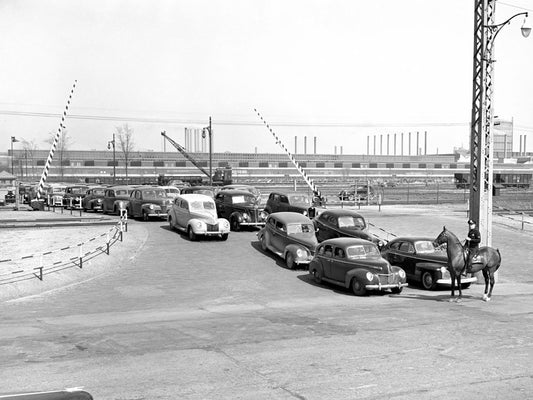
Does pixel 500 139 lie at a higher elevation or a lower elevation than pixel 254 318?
higher

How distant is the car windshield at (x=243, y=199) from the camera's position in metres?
29.8

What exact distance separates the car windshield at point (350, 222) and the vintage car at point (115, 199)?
15.6 metres

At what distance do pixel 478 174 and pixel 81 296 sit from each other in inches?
556

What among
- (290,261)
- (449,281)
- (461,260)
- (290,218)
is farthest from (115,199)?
(461,260)

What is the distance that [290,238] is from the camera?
22.2m

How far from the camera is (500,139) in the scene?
164500 mm

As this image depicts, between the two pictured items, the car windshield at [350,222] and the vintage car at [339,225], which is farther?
the car windshield at [350,222]

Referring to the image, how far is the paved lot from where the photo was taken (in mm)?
8242

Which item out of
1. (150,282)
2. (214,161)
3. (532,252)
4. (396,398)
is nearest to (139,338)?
(396,398)

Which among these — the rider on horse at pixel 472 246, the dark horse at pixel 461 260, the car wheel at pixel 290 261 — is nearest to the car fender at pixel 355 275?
the dark horse at pixel 461 260

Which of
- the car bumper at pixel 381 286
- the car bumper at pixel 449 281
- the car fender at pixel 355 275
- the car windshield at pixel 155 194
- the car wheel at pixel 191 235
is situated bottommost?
the car bumper at pixel 449 281

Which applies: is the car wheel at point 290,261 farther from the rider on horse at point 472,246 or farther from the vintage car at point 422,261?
the rider on horse at point 472,246

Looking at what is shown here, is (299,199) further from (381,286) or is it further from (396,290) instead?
(381,286)

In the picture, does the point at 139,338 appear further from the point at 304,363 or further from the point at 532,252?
the point at 532,252
